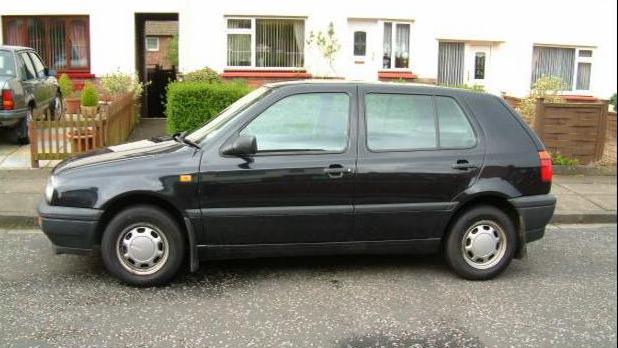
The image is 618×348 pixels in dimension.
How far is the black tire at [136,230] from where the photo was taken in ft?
16.2

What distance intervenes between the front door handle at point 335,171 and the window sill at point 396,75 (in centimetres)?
1088

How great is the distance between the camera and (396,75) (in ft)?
51.6

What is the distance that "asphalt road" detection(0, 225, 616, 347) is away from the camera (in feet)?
14.0

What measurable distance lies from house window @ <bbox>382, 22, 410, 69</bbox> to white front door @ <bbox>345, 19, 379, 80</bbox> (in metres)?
0.26

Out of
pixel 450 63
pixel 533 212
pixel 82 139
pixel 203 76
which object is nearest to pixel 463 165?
pixel 533 212

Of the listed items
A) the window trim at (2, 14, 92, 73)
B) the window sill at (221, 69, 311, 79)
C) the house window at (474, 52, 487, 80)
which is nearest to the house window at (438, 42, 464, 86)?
the house window at (474, 52, 487, 80)

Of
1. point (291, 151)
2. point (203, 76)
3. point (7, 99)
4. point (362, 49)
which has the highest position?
point (362, 49)

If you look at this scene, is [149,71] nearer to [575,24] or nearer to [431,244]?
[575,24]

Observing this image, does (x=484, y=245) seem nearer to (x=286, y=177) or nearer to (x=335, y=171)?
(x=335, y=171)

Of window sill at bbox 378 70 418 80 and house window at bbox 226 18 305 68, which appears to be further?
window sill at bbox 378 70 418 80

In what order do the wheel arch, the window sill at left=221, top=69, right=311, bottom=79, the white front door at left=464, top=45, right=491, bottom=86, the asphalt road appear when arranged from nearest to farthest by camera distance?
the asphalt road, the wheel arch, the window sill at left=221, top=69, right=311, bottom=79, the white front door at left=464, top=45, right=491, bottom=86

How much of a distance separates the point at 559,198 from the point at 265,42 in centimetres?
910

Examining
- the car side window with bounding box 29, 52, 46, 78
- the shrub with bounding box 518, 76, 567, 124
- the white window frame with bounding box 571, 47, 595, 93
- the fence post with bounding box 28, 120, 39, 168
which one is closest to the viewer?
the fence post with bounding box 28, 120, 39, 168

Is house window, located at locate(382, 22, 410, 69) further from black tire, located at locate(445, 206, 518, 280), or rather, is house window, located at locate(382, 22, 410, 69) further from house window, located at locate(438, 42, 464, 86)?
black tire, located at locate(445, 206, 518, 280)
